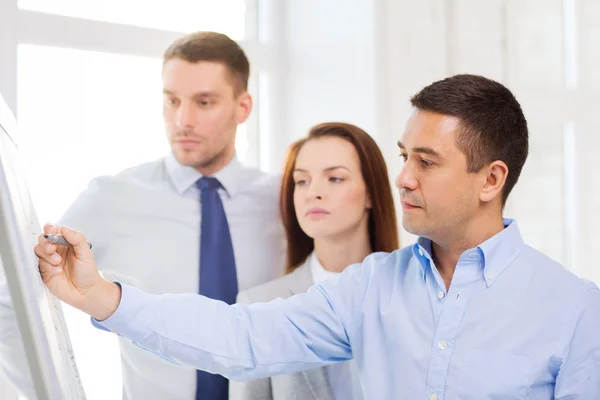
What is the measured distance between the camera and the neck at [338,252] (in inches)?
73.5

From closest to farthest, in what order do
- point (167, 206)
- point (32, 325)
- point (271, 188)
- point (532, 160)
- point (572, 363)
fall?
1. point (32, 325)
2. point (572, 363)
3. point (167, 206)
4. point (271, 188)
5. point (532, 160)

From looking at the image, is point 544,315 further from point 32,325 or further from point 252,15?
point 252,15

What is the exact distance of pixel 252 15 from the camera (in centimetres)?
266

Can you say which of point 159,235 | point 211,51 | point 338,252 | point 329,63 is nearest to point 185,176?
point 159,235

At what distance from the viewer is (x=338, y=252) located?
187 cm

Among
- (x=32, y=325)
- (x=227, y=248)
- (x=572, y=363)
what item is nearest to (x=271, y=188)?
(x=227, y=248)

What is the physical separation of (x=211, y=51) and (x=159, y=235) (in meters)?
0.46

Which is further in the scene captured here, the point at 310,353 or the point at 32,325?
the point at 310,353

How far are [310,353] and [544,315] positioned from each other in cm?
46

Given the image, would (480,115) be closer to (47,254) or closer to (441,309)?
(441,309)

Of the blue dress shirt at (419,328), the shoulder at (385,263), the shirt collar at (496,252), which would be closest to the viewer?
the blue dress shirt at (419,328)

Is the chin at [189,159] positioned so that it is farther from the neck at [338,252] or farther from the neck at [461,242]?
the neck at [461,242]

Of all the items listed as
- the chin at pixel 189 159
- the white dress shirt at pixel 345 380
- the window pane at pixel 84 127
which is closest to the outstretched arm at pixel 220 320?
the white dress shirt at pixel 345 380

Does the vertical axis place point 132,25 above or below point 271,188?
above
